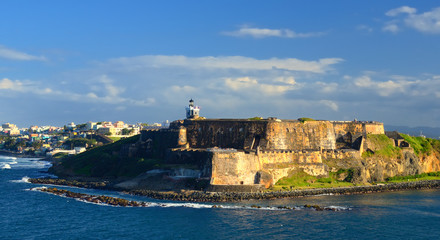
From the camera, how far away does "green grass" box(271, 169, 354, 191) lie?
7162cm

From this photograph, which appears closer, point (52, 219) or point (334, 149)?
point (52, 219)

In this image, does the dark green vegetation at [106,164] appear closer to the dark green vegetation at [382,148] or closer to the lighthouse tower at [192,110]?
the lighthouse tower at [192,110]

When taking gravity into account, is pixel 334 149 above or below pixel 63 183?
above

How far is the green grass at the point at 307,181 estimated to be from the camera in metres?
71.6

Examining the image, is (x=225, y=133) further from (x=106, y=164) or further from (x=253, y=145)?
(x=106, y=164)

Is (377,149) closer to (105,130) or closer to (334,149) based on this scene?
(334,149)

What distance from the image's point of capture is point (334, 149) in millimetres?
82375

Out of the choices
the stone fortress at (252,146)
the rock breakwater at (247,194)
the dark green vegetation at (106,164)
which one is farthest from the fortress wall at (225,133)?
the rock breakwater at (247,194)

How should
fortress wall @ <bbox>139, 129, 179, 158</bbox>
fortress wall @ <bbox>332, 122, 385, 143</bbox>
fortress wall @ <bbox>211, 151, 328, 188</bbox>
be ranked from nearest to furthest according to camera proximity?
fortress wall @ <bbox>211, 151, 328, 188</bbox> < fortress wall @ <bbox>139, 129, 179, 158</bbox> < fortress wall @ <bbox>332, 122, 385, 143</bbox>

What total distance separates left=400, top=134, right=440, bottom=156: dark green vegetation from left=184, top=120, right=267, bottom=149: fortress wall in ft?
114

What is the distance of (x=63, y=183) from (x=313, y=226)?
164ft

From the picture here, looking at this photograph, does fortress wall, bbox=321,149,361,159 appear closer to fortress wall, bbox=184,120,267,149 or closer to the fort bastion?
the fort bastion

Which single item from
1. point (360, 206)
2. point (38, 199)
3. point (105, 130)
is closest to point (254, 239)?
point (360, 206)

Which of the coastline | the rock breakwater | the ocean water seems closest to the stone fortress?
the rock breakwater
